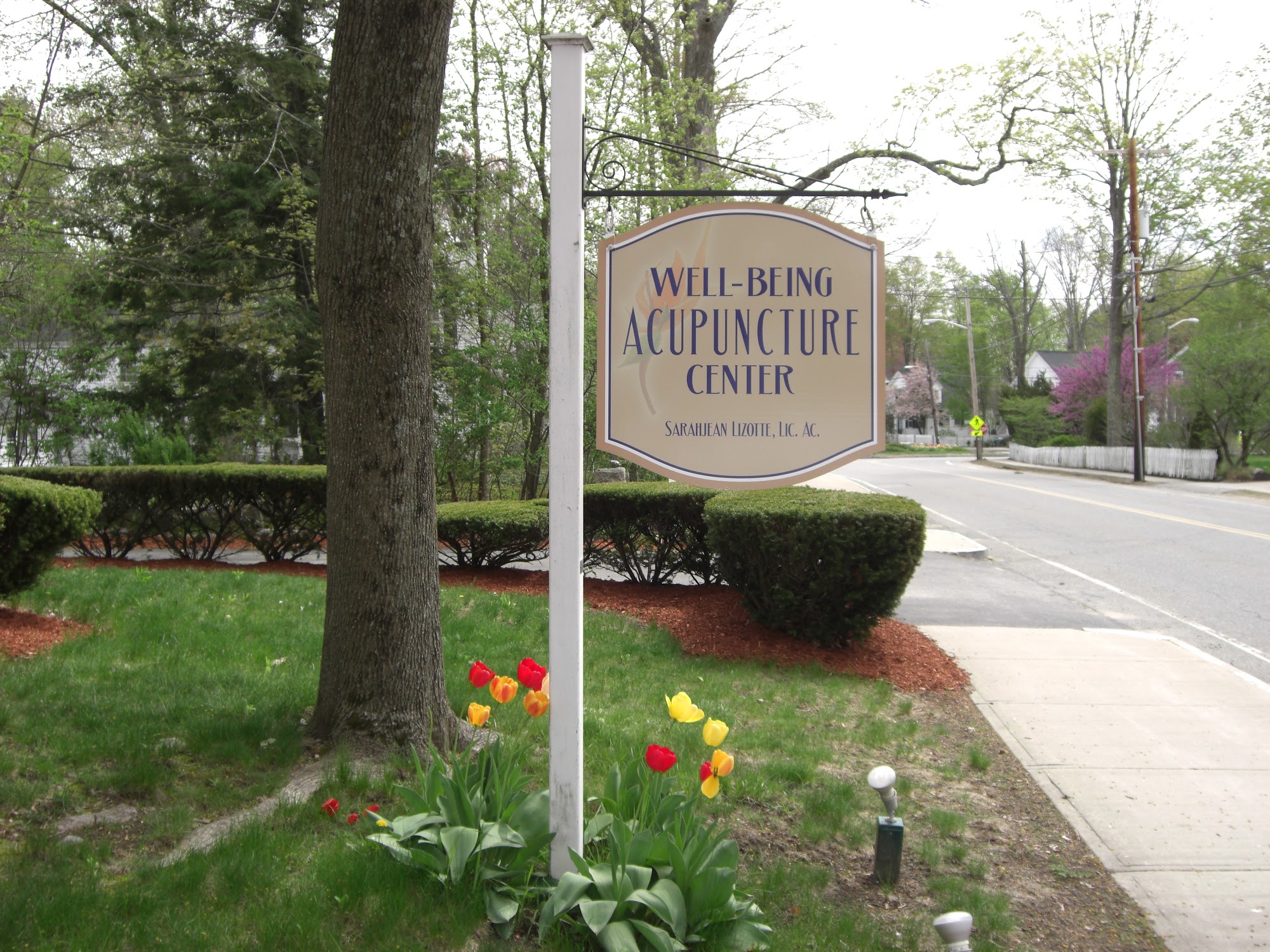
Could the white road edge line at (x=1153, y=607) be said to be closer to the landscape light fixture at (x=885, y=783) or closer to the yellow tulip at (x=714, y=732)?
the landscape light fixture at (x=885, y=783)

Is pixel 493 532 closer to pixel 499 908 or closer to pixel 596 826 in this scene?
pixel 596 826

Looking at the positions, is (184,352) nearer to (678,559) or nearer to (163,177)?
(163,177)

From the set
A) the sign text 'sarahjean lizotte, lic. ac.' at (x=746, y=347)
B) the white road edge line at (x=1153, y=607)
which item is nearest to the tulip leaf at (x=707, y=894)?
the sign text 'sarahjean lizotte, lic. ac.' at (x=746, y=347)

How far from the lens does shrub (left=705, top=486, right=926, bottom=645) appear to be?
664cm

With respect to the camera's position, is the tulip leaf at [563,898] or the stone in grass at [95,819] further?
the stone in grass at [95,819]

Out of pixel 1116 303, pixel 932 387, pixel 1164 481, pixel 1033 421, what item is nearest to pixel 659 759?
pixel 1164 481

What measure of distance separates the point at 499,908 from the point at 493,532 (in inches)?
261

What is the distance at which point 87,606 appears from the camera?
262 inches

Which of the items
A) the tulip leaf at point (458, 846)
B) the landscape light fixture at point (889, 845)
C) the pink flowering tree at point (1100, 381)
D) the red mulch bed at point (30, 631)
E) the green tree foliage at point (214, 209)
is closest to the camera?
the tulip leaf at point (458, 846)

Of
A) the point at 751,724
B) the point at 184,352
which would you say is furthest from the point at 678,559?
the point at 184,352

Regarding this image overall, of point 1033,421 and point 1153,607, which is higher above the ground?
point 1033,421

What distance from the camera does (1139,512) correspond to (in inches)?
768

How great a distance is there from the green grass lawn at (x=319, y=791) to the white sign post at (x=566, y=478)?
0.46 meters

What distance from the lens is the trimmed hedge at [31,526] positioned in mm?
6121
